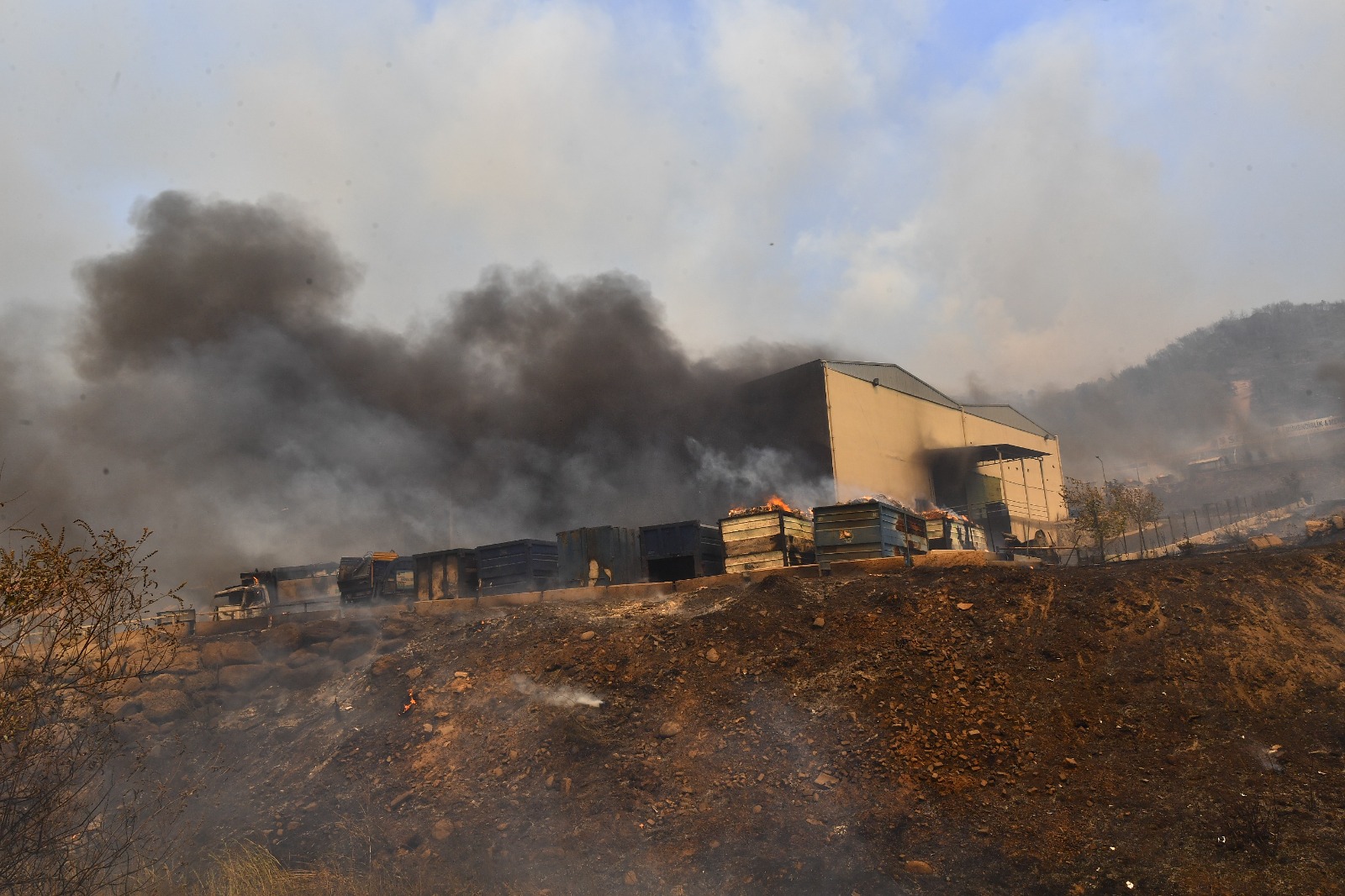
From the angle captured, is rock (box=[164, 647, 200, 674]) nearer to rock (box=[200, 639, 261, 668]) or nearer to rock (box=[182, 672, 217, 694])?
rock (box=[200, 639, 261, 668])

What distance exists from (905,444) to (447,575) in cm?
1960

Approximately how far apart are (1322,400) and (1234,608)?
4871 inches

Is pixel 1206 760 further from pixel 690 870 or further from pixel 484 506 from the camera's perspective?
pixel 484 506

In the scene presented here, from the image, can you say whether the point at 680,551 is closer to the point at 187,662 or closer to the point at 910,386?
the point at 187,662

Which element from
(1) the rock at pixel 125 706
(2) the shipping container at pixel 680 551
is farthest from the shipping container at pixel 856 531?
(1) the rock at pixel 125 706

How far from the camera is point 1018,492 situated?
Answer: 39250mm

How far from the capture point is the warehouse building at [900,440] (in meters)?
30.7

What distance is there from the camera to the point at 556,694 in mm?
12773

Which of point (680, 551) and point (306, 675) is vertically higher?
point (680, 551)

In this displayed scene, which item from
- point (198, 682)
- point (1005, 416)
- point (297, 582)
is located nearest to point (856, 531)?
point (198, 682)

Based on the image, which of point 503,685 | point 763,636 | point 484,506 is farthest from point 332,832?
point 484,506

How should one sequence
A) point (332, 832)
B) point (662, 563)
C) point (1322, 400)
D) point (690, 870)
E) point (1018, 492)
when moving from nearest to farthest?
point (690, 870)
point (332, 832)
point (662, 563)
point (1018, 492)
point (1322, 400)

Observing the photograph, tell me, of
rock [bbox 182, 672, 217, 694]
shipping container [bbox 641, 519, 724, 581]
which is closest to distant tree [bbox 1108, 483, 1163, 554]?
shipping container [bbox 641, 519, 724, 581]

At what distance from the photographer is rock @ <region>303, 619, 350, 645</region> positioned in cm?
1653
